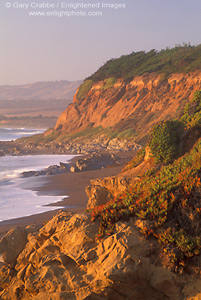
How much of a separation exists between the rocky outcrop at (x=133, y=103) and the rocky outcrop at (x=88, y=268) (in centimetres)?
3541

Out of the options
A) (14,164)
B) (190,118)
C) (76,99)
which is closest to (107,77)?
(76,99)

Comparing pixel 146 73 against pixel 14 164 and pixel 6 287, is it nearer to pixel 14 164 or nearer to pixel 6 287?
pixel 14 164

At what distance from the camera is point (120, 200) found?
27.7ft

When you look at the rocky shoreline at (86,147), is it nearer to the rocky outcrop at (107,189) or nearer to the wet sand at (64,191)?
the wet sand at (64,191)

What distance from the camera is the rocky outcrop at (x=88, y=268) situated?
21.3 ft

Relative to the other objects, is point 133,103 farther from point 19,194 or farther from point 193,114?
point 193,114

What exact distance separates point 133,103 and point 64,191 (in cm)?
3386

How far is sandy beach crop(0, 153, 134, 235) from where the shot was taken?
13877mm

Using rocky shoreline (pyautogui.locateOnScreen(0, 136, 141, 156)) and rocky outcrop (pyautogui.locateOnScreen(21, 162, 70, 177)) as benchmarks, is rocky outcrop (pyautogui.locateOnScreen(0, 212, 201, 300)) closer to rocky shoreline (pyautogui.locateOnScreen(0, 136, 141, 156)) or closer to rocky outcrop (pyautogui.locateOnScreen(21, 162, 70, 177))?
Result: rocky outcrop (pyautogui.locateOnScreen(21, 162, 70, 177))

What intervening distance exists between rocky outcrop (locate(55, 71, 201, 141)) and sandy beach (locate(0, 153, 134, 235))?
66.0 feet

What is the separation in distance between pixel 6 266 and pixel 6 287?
471 millimetres

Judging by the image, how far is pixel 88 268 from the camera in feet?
22.7

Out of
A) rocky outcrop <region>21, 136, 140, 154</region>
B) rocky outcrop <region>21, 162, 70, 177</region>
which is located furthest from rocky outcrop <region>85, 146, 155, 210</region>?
rocky outcrop <region>21, 136, 140, 154</region>

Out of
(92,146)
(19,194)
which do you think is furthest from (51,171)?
(92,146)
